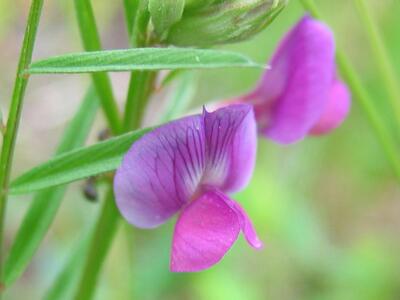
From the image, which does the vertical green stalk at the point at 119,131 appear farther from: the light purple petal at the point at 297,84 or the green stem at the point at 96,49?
the light purple petal at the point at 297,84

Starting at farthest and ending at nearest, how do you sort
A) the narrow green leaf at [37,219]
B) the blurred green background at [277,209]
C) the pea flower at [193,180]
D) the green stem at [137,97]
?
the blurred green background at [277,209]
the narrow green leaf at [37,219]
the green stem at [137,97]
the pea flower at [193,180]

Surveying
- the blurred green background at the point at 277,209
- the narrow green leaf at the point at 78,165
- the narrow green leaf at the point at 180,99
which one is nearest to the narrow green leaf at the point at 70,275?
the narrow green leaf at the point at 180,99

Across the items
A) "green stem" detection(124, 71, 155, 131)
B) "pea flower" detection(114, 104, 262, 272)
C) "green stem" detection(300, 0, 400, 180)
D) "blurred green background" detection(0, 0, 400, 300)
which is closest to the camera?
"pea flower" detection(114, 104, 262, 272)

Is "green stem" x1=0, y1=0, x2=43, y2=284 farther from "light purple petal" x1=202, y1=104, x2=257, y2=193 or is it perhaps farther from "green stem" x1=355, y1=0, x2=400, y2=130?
"green stem" x1=355, y1=0, x2=400, y2=130

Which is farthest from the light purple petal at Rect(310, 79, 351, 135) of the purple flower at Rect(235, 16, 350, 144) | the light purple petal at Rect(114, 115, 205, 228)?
the light purple petal at Rect(114, 115, 205, 228)

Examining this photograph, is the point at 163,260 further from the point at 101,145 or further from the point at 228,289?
the point at 101,145

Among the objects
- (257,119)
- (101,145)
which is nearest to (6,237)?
(257,119)

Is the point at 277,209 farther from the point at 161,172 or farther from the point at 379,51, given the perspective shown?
the point at 161,172
